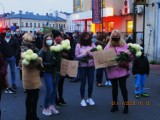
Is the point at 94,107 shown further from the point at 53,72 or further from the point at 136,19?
the point at 136,19

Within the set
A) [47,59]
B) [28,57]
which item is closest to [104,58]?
[47,59]

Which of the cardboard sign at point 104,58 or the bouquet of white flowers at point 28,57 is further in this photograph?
the cardboard sign at point 104,58

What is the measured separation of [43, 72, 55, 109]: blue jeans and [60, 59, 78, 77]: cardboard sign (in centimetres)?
46

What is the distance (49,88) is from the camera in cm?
826

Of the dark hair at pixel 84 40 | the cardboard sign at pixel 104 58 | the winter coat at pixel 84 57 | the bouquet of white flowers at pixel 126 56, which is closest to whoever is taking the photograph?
the bouquet of white flowers at pixel 126 56

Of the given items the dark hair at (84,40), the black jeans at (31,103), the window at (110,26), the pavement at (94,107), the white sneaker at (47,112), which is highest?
the window at (110,26)

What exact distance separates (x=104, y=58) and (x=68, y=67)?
2.94ft

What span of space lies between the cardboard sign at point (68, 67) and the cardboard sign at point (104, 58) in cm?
53

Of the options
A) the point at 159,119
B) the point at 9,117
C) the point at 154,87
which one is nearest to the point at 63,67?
the point at 9,117

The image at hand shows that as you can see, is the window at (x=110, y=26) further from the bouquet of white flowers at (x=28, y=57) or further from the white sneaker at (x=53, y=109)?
the bouquet of white flowers at (x=28, y=57)

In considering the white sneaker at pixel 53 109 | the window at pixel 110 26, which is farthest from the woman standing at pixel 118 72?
the window at pixel 110 26

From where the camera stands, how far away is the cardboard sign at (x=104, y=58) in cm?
849

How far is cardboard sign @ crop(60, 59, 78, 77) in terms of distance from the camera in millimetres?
8673

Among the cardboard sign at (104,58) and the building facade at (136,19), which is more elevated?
the building facade at (136,19)
